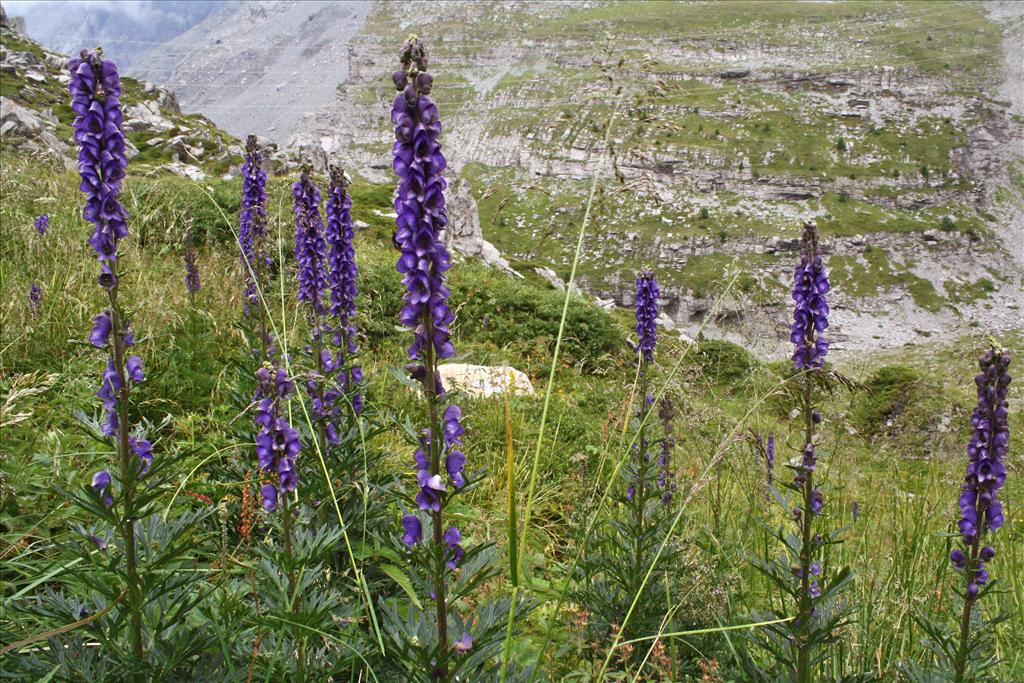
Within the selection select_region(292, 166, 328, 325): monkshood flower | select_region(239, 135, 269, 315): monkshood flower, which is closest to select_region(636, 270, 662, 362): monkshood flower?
select_region(292, 166, 328, 325): monkshood flower

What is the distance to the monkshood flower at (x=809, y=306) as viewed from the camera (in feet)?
11.2

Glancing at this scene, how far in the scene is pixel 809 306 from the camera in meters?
3.46

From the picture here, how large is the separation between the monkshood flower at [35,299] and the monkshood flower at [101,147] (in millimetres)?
4354

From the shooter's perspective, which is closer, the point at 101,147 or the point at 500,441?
the point at 101,147

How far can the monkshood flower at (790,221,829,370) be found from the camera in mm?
3406

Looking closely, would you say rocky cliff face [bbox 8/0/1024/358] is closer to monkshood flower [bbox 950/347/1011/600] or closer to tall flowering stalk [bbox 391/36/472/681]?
monkshood flower [bbox 950/347/1011/600]

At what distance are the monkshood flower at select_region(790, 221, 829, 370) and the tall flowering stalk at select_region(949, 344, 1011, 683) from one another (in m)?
0.75

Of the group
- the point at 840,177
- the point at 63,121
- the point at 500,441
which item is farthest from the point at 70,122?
the point at 840,177

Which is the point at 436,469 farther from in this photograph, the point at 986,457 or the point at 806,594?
the point at 986,457

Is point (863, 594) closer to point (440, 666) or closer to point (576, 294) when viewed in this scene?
point (440, 666)

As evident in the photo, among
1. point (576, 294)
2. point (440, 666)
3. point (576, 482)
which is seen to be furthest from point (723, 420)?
point (576, 294)

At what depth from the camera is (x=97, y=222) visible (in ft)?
8.31

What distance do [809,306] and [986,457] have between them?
114 cm

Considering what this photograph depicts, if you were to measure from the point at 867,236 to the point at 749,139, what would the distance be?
51.2 m
